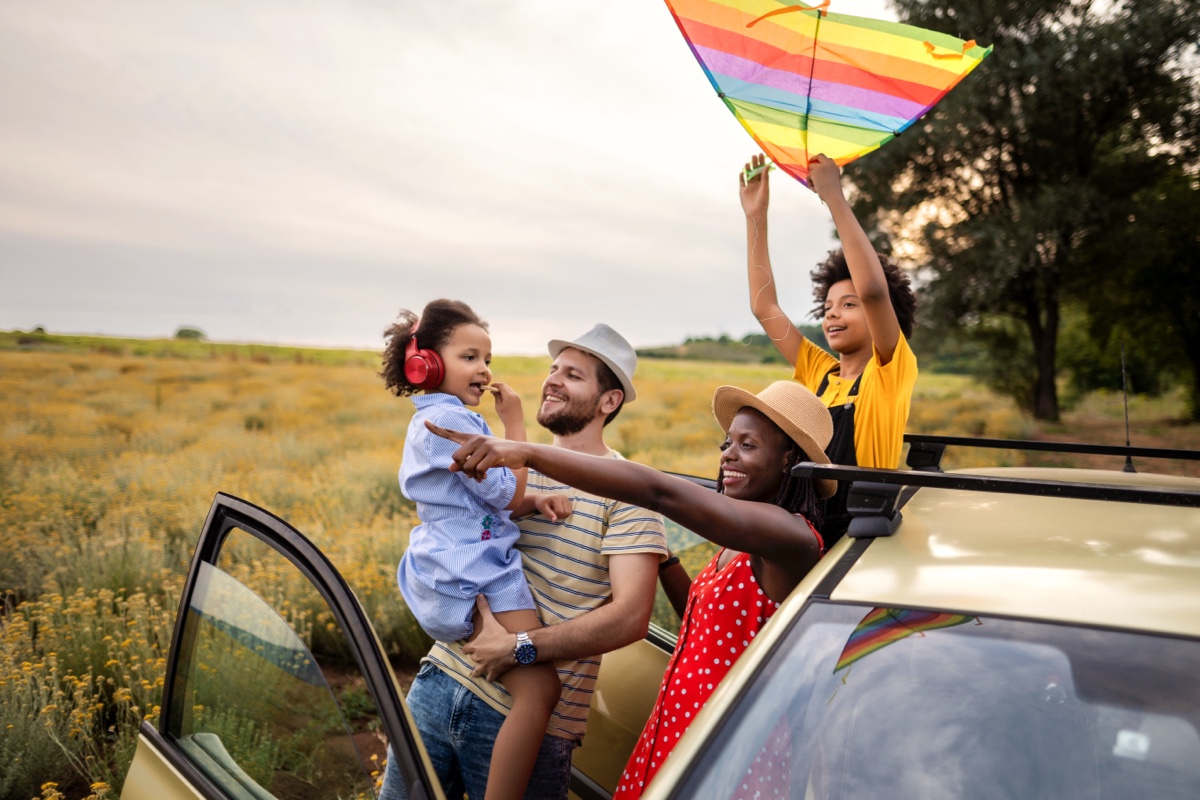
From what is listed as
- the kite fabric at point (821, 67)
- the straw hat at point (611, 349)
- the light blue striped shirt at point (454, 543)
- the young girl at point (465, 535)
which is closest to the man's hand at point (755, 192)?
the kite fabric at point (821, 67)

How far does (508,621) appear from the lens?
240cm

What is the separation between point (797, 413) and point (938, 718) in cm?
89

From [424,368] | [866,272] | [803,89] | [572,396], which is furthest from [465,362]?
[803,89]

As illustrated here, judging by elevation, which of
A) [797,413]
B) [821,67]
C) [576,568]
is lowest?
[576,568]

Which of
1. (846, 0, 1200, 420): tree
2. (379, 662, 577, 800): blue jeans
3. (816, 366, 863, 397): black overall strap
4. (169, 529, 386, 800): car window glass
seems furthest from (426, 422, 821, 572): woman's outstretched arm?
(846, 0, 1200, 420): tree

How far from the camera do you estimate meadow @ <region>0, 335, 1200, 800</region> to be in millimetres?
4582

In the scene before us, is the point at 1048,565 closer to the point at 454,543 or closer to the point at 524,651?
the point at 524,651

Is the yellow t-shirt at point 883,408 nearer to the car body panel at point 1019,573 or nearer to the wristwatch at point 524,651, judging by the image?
the car body panel at point 1019,573

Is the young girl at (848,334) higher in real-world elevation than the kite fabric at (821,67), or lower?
lower

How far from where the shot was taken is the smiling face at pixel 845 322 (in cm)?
299

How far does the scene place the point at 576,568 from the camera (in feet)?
8.25

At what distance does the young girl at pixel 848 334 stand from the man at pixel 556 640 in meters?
0.59

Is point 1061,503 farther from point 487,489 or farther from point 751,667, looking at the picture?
point 487,489

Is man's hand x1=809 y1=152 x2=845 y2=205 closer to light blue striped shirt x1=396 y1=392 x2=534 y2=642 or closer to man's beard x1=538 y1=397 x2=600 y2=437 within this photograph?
man's beard x1=538 y1=397 x2=600 y2=437
